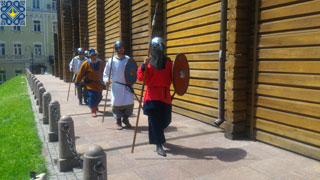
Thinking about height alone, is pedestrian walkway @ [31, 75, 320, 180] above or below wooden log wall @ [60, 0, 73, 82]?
below

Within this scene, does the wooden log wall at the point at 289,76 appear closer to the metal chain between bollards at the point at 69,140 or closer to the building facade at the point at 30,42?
the metal chain between bollards at the point at 69,140

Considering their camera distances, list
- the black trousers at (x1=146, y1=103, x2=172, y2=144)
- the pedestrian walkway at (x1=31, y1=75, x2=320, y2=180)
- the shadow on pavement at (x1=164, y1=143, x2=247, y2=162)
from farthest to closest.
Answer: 1. the black trousers at (x1=146, y1=103, x2=172, y2=144)
2. the shadow on pavement at (x1=164, y1=143, x2=247, y2=162)
3. the pedestrian walkway at (x1=31, y1=75, x2=320, y2=180)

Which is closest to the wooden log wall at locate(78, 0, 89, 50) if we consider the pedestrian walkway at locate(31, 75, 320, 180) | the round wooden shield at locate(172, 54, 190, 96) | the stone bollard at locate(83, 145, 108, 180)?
the pedestrian walkway at locate(31, 75, 320, 180)

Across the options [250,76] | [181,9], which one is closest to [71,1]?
[181,9]

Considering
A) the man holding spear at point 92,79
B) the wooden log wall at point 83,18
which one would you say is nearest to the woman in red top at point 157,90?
the man holding spear at point 92,79

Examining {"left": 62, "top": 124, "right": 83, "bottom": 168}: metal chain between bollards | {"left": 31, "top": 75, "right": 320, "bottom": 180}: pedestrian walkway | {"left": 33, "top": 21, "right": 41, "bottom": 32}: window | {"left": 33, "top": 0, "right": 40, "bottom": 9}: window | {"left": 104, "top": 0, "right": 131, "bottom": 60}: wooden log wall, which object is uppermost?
{"left": 33, "top": 0, "right": 40, "bottom": 9}: window

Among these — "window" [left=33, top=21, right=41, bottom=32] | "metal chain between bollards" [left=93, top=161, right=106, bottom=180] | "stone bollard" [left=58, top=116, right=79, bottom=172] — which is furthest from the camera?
"window" [left=33, top=21, right=41, bottom=32]

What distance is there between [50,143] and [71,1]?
16.4m

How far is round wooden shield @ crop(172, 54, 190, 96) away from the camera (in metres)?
4.48

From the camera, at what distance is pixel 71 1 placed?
19625 millimetres

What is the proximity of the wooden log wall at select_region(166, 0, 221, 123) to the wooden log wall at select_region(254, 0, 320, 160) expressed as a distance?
1187 millimetres

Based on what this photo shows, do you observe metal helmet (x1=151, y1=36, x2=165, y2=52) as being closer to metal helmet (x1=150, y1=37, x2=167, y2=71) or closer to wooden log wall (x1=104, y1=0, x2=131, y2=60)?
metal helmet (x1=150, y1=37, x2=167, y2=71)

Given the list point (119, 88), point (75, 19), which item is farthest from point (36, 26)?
point (119, 88)

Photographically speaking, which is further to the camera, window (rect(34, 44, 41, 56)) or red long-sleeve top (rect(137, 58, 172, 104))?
window (rect(34, 44, 41, 56))
